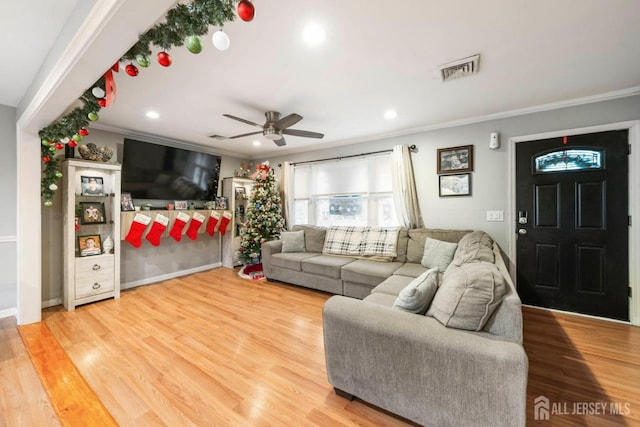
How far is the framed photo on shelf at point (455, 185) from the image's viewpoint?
350cm

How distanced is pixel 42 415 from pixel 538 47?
421 cm

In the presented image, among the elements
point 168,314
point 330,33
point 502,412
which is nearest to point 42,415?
point 168,314

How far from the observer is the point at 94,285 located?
3.28 meters

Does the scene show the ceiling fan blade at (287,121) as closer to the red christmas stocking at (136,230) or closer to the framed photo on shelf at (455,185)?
the framed photo on shelf at (455,185)

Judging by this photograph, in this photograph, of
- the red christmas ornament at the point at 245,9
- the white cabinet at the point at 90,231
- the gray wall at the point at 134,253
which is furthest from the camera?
the gray wall at the point at 134,253

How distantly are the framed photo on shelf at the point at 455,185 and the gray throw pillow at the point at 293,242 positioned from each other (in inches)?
93.2

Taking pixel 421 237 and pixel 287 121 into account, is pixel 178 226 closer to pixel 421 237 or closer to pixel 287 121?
pixel 287 121

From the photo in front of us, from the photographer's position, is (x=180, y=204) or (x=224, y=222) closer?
(x=180, y=204)

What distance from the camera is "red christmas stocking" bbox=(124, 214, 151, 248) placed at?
145 inches

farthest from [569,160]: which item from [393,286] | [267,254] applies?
[267,254]

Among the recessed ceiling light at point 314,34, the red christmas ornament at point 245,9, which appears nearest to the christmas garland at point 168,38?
the red christmas ornament at point 245,9

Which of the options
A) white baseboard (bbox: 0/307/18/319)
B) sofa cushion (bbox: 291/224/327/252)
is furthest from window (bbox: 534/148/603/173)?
white baseboard (bbox: 0/307/18/319)

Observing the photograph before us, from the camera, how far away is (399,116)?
11.0ft

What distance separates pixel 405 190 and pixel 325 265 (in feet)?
5.53
